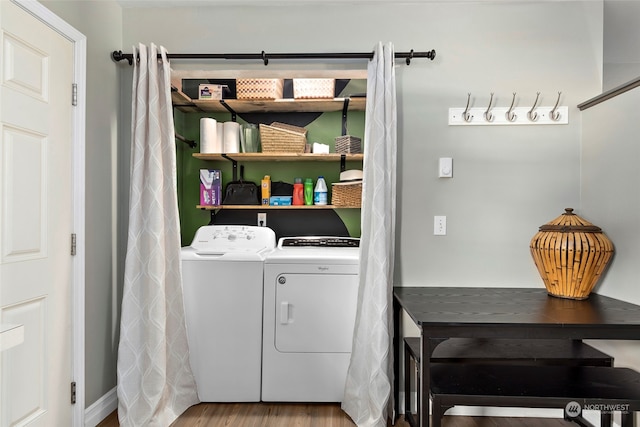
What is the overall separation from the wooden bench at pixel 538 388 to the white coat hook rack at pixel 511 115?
1360 mm

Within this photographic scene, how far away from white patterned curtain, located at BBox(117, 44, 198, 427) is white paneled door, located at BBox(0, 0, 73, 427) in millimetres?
282

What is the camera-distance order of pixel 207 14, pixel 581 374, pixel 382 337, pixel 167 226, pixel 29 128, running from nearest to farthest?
pixel 29 128 < pixel 581 374 < pixel 382 337 < pixel 167 226 < pixel 207 14

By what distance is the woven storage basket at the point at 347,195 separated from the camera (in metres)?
2.76

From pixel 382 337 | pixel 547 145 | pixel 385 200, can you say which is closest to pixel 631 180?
pixel 547 145

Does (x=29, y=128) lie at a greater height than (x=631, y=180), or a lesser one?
greater

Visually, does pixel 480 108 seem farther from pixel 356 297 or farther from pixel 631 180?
pixel 356 297

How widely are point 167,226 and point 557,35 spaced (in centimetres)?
255

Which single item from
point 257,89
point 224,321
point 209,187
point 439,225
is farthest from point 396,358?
point 257,89

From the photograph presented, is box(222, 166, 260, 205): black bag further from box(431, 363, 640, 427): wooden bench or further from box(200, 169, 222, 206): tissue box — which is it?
box(431, 363, 640, 427): wooden bench

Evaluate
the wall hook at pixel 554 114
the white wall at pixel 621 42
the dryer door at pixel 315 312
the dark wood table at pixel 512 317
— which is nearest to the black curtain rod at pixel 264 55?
the wall hook at pixel 554 114

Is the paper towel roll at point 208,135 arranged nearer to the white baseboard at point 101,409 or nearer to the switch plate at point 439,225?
the switch plate at point 439,225

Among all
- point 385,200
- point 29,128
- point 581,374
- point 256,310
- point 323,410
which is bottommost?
point 323,410

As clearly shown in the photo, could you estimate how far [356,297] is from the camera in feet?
7.95

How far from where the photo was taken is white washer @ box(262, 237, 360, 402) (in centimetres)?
241
